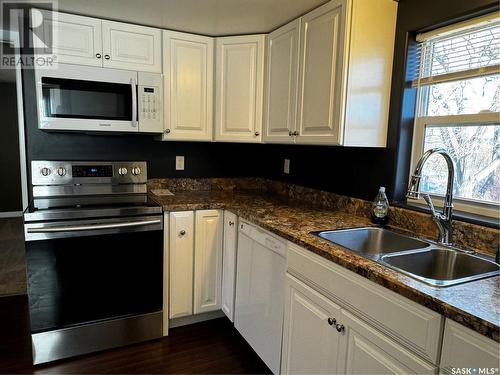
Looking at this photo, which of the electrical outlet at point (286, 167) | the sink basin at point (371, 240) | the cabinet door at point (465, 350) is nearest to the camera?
the cabinet door at point (465, 350)

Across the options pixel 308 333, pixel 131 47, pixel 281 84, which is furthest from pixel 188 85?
pixel 308 333

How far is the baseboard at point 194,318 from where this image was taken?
2.33 metres

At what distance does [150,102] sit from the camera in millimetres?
2232

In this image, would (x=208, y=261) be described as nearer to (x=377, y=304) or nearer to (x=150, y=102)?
(x=150, y=102)

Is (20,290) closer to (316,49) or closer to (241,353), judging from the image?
(241,353)

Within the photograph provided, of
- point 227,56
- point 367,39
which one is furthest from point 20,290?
point 367,39

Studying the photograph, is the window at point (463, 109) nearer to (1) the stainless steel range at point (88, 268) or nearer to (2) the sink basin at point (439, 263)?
(2) the sink basin at point (439, 263)

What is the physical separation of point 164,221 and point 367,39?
5.17ft

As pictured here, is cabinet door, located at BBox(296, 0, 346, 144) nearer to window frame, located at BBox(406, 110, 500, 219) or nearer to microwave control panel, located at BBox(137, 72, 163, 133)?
window frame, located at BBox(406, 110, 500, 219)

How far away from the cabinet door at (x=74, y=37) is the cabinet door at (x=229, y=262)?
135 centimetres

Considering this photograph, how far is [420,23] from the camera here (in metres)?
1.65

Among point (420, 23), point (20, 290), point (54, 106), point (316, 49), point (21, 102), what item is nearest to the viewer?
point (420, 23)

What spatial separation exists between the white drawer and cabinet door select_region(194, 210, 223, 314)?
87 centimetres

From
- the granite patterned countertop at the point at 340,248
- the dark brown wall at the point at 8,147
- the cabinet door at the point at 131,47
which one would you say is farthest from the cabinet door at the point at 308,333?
the dark brown wall at the point at 8,147
